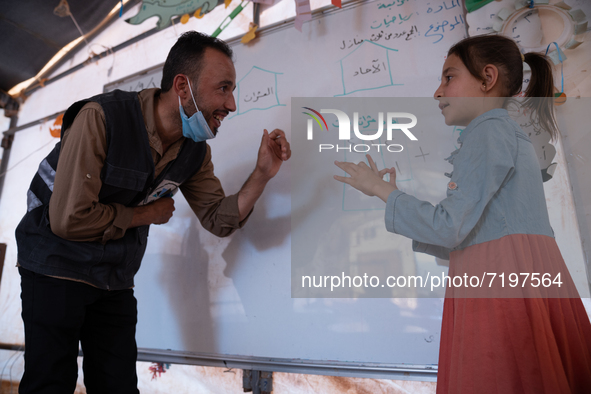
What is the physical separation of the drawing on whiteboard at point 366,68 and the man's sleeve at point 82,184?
0.78 meters

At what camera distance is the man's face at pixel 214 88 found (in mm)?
1112

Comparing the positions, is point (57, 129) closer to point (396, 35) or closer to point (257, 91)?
point (257, 91)

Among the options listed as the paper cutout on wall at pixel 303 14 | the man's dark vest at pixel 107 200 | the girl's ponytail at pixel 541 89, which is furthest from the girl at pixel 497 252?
the paper cutout on wall at pixel 303 14

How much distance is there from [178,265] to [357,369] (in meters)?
0.81

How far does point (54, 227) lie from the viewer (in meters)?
0.94

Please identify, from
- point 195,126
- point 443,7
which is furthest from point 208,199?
point 443,7

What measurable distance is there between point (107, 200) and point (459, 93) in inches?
37.7

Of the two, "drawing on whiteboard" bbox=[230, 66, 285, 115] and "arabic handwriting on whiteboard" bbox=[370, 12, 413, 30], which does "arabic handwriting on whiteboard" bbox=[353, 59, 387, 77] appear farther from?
"drawing on whiteboard" bbox=[230, 66, 285, 115]

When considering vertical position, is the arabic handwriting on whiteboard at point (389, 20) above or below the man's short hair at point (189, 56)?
above

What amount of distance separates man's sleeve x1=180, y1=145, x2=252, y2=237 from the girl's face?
70 centimetres

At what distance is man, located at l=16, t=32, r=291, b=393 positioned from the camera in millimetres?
940

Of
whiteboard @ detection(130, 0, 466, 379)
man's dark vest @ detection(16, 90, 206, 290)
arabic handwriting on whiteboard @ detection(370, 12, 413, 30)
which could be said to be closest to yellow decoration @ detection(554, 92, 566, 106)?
whiteboard @ detection(130, 0, 466, 379)

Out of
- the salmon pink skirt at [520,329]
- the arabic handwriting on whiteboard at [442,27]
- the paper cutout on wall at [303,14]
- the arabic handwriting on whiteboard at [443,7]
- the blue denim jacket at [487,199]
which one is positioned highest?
the paper cutout on wall at [303,14]

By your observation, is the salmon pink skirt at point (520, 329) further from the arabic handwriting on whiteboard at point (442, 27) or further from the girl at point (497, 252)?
the arabic handwriting on whiteboard at point (442, 27)
